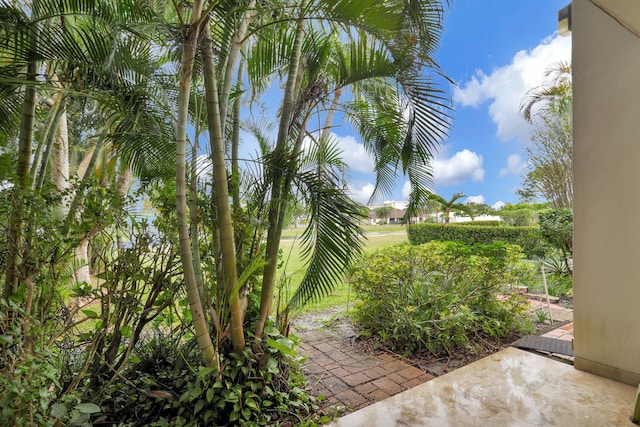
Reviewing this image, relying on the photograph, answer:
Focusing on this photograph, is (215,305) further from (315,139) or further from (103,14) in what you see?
(103,14)

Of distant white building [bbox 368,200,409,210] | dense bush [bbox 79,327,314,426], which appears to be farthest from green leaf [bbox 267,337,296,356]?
distant white building [bbox 368,200,409,210]

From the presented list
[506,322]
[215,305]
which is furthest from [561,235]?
[215,305]

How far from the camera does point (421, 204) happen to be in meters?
2.72

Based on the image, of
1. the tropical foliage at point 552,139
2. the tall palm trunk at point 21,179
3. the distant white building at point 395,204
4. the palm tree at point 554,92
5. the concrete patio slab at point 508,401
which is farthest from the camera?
the tropical foliage at point 552,139

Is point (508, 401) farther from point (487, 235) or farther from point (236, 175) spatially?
point (487, 235)

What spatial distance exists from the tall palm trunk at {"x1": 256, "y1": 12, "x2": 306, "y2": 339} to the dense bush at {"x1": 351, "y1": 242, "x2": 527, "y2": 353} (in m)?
1.17

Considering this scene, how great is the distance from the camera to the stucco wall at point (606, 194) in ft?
7.10

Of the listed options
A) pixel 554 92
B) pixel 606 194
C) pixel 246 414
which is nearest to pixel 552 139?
pixel 554 92

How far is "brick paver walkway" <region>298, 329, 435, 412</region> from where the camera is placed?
7.13 ft

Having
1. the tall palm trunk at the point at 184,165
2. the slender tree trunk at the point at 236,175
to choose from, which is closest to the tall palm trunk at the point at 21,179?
the tall palm trunk at the point at 184,165

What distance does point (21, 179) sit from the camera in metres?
1.57

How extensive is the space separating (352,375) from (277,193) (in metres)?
1.50

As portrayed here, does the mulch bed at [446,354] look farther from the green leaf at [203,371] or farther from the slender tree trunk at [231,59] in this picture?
the slender tree trunk at [231,59]

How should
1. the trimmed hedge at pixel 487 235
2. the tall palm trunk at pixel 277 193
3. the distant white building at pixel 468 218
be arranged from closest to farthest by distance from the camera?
the tall palm trunk at pixel 277 193 → the trimmed hedge at pixel 487 235 → the distant white building at pixel 468 218
